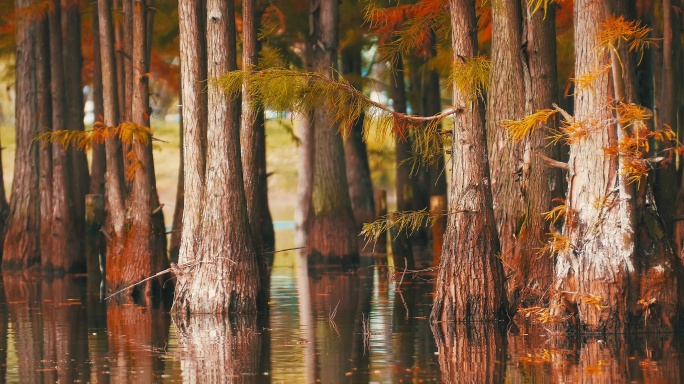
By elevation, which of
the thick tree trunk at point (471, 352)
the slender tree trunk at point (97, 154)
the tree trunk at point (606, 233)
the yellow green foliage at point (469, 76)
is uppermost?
the slender tree trunk at point (97, 154)

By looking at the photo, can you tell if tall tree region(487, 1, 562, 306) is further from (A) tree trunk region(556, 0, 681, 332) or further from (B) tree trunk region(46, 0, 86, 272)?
(B) tree trunk region(46, 0, 86, 272)

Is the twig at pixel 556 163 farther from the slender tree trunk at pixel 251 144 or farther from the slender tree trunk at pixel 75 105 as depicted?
the slender tree trunk at pixel 75 105

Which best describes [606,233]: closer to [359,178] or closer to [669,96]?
[669,96]

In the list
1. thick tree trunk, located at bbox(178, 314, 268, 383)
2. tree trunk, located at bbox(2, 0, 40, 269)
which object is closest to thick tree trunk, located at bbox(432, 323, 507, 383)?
thick tree trunk, located at bbox(178, 314, 268, 383)

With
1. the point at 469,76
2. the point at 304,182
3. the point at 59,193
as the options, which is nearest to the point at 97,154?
the point at 59,193

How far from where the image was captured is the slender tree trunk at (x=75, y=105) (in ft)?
81.3

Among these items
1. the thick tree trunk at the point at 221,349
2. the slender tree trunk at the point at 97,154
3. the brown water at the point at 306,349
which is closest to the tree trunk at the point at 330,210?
the slender tree trunk at the point at 97,154

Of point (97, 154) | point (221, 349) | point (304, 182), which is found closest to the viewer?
point (221, 349)

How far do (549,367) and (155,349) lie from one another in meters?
4.33

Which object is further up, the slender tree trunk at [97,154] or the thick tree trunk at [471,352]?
the slender tree trunk at [97,154]

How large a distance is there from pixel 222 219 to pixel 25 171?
10.2m

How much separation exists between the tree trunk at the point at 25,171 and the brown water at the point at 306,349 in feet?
22.0

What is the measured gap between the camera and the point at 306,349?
13.1m

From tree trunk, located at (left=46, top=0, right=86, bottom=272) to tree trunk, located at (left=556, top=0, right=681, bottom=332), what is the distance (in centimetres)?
1313
